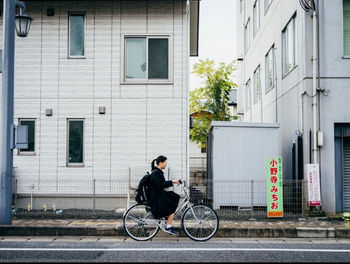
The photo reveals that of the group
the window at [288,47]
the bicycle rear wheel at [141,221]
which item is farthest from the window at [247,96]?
the bicycle rear wheel at [141,221]

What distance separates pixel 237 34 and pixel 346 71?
1878 centimetres

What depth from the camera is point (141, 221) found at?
9141 mm

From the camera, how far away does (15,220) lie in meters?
10.9

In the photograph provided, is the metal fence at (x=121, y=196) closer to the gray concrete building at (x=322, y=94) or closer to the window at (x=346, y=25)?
the gray concrete building at (x=322, y=94)

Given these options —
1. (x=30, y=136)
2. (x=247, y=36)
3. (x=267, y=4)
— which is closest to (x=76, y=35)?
(x=30, y=136)

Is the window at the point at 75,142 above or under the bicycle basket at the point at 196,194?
above

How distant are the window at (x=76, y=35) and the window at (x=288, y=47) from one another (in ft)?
22.1

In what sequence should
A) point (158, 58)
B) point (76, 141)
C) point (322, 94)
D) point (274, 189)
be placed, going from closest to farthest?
point (274, 189)
point (322, 94)
point (76, 141)
point (158, 58)

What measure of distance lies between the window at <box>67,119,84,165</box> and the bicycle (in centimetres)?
490

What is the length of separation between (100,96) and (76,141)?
154 centimetres

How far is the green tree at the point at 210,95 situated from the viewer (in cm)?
2670

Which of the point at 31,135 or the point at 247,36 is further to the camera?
the point at 247,36

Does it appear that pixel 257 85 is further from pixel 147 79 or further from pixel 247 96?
pixel 147 79

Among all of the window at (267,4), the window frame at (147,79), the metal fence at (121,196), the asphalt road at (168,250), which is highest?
the window at (267,4)
